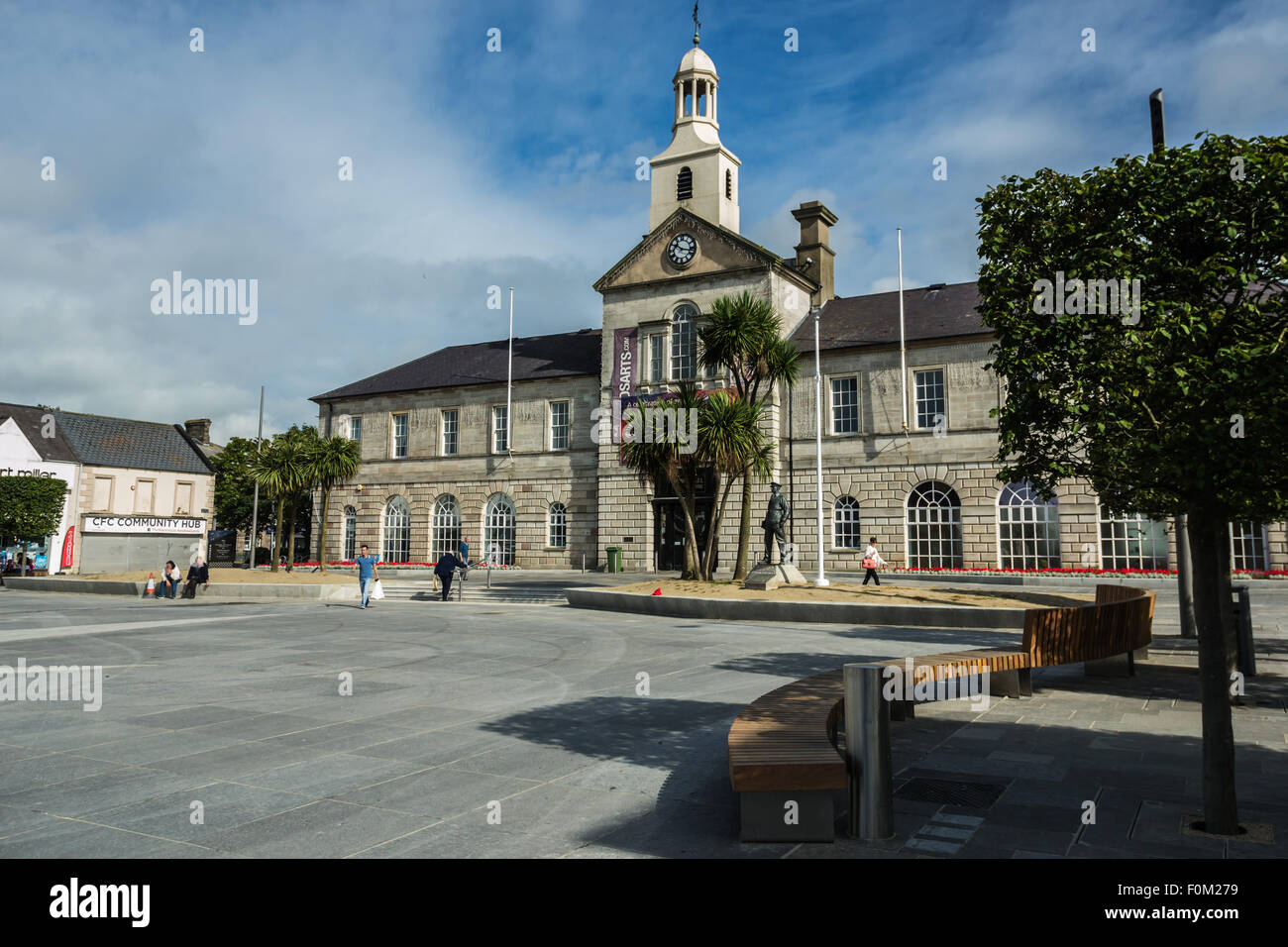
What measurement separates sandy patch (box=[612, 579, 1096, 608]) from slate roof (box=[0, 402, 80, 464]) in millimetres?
42733

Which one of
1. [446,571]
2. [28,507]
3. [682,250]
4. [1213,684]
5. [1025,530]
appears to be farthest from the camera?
[28,507]

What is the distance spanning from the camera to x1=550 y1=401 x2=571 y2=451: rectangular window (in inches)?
1640

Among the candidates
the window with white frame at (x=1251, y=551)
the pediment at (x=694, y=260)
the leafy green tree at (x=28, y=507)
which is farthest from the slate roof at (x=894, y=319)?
the leafy green tree at (x=28, y=507)

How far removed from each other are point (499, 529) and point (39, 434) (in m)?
28.8

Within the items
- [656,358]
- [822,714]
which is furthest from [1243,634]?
[656,358]

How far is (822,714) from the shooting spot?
5.96 metres

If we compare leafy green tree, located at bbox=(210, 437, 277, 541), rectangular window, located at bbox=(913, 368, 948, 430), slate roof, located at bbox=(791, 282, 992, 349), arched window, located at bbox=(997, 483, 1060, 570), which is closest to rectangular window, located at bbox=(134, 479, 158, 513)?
leafy green tree, located at bbox=(210, 437, 277, 541)

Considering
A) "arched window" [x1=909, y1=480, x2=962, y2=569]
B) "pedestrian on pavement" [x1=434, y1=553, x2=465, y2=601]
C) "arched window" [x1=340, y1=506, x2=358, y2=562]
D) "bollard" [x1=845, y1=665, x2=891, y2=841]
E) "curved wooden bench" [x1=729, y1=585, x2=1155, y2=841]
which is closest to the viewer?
"curved wooden bench" [x1=729, y1=585, x2=1155, y2=841]

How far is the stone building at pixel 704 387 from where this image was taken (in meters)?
32.5

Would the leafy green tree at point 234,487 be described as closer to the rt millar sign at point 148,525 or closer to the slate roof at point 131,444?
the slate roof at point 131,444

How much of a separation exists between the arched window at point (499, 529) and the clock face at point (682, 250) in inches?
562

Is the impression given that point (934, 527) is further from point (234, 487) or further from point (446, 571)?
point (234, 487)

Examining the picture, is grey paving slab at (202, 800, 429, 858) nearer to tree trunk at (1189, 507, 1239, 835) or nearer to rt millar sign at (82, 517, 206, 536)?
tree trunk at (1189, 507, 1239, 835)
